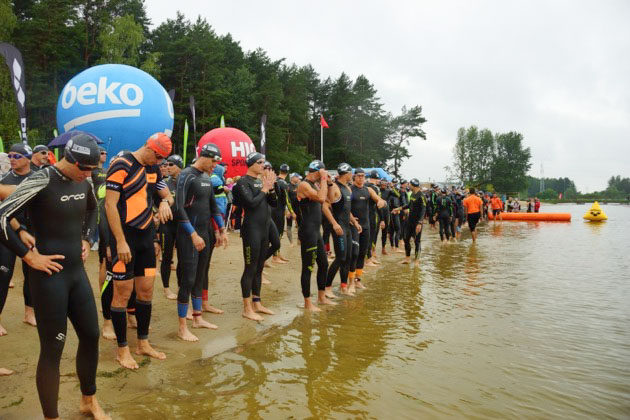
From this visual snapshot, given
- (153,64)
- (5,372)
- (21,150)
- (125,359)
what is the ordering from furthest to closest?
(153,64)
(21,150)
(125,359)
(5,372)

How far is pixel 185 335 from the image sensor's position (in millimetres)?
4926

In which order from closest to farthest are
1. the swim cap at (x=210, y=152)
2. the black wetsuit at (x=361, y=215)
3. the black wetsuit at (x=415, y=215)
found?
the swim cap at (x=210, y=152), the black wetsuit at (x=361, y=215), the black wetsuit at (x=415, y=215)

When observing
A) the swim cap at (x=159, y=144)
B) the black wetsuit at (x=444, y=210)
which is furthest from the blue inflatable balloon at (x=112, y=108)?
the black wetsuit at (x=444, y=210)

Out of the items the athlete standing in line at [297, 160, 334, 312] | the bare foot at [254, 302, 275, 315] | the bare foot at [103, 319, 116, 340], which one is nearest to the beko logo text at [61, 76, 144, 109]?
the athlete standing in line at [297, 160, 334, 312]

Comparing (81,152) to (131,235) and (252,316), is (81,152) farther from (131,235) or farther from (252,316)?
(252,316)

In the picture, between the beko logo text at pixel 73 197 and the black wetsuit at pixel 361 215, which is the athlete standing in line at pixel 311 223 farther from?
the beko logo text at pixel 73 197

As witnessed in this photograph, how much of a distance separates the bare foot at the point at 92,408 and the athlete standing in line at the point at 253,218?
270cm

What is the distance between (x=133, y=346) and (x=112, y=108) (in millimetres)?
8078

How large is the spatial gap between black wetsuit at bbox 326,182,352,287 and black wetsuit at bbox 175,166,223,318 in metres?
2.16

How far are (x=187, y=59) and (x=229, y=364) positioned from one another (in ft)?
115

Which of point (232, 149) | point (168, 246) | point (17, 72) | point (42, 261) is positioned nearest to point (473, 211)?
point (232, 149)

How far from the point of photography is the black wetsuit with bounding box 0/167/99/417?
2873 millimetres

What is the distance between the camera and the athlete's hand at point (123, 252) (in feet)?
12.6

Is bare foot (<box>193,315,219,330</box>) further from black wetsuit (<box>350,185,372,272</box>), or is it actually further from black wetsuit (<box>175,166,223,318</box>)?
black wetsuit (<box>350,185,372,272</box>)
